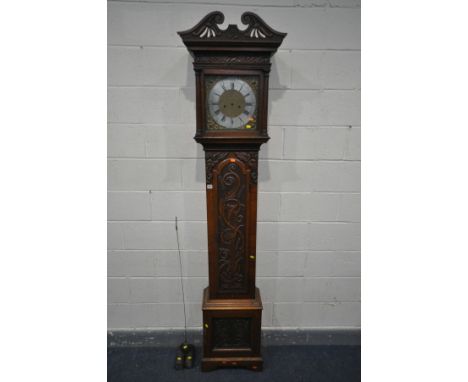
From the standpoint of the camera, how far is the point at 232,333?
1873 mm

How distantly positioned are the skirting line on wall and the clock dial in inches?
58.3

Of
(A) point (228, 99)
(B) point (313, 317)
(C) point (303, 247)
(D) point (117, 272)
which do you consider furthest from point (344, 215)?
(D) point (117, 272)

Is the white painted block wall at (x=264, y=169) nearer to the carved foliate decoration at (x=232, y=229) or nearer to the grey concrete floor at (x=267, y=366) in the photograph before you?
the grey concrete floor at (x=267, y=366)

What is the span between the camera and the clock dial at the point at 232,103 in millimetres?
1573

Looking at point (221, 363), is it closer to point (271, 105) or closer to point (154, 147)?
point (154, 147)

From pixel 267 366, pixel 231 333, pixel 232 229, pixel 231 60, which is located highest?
pixel 231 60

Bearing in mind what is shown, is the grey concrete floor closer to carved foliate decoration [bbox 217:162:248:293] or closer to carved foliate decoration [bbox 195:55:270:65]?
carved foliate decoration [bbox 217:162:248:293]

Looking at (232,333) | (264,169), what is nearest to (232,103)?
(264,169)

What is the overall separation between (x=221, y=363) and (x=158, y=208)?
1063mm

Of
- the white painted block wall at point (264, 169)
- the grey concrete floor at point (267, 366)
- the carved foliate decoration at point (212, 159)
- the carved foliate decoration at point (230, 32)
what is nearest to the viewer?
the carved foliate decoration at point (230, 32)

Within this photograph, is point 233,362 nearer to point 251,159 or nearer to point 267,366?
point 267,366

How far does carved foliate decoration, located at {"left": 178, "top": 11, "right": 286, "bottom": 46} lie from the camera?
147cm

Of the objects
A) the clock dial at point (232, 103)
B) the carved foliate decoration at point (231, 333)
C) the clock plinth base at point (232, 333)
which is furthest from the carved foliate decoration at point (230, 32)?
the carved foliate decoration at point (231, 333)

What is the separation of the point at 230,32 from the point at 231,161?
645mm
